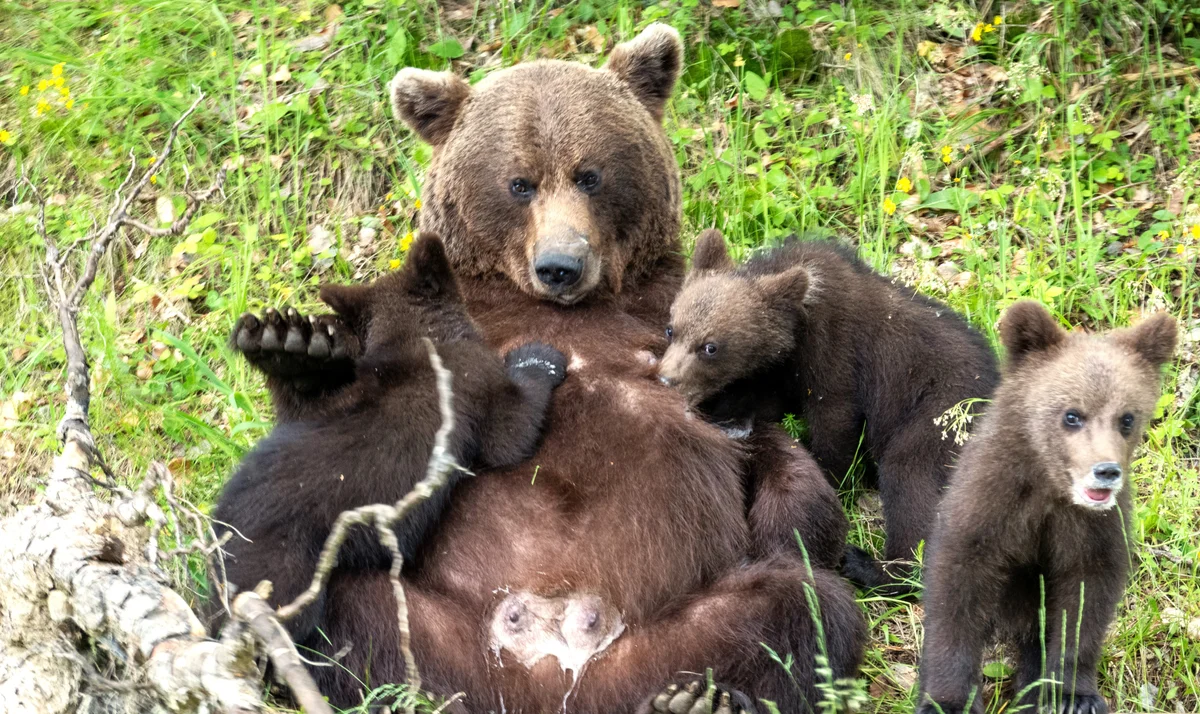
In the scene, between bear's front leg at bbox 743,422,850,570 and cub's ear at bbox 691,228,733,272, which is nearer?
bear's front leg at bbox 743,422,850,570

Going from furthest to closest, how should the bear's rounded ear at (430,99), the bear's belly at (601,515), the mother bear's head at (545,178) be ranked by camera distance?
the bear's rounded ear at (430,99)
the mother bear's head at (545,178)
the bear's belly at (601,515)

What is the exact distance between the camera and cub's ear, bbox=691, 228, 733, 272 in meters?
5.65

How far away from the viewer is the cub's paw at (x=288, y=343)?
4.48 metres

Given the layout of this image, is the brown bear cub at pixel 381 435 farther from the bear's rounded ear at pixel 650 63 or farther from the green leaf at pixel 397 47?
the green leaf at pixel 397 47

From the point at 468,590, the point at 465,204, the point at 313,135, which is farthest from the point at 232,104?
the point at 468,590

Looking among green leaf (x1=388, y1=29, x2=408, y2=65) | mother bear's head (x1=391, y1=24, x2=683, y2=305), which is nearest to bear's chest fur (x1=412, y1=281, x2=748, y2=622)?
mother bear's head (x1=391, y1=24, x2=683, y2=305)

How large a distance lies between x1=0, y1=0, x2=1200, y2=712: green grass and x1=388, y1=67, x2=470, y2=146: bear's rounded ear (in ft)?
4.72

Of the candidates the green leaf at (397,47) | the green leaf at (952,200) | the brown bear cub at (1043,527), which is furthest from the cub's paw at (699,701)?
the green leaf at (397,47)

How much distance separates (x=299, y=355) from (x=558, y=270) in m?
1.10

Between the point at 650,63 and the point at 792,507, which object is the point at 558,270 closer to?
the point at 792,507

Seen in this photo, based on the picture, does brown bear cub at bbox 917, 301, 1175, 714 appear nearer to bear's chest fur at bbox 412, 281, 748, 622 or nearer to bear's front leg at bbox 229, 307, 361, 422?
bear's chest fur at bbox 412, 281, 748, 622

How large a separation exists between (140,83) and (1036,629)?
629 cm

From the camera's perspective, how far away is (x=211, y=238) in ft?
23.8

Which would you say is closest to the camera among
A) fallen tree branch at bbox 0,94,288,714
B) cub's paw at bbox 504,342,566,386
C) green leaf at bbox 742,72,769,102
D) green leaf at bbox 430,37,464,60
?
fallen tree branch at bbox 0,94,288,714
